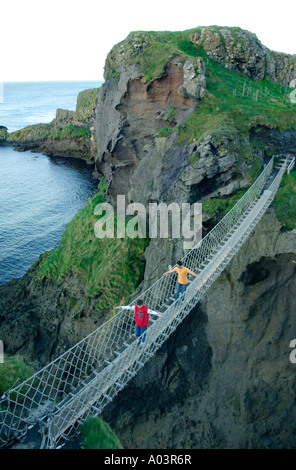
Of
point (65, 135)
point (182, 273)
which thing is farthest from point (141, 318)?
point (65, 135)

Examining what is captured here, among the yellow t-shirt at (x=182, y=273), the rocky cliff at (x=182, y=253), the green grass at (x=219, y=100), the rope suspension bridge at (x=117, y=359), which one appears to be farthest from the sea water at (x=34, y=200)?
the yellow t-shirt at (x=182, y=273)

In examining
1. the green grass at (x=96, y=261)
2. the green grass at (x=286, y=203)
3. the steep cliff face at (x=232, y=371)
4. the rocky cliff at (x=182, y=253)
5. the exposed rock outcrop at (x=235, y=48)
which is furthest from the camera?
the exposed rock outcrop at (x=235, y=48)

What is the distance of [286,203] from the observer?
12375 mm

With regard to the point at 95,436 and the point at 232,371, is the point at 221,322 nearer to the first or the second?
the point at 232,371

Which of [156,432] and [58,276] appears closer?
[156,432]

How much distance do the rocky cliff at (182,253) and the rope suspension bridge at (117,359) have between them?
1048mm

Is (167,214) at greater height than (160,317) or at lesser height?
greater

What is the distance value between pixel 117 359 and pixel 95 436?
1505 mm

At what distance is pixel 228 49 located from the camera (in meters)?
21.1

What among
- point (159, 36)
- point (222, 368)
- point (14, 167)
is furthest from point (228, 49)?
point (14, 167)

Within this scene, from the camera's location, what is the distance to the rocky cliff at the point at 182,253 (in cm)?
1140

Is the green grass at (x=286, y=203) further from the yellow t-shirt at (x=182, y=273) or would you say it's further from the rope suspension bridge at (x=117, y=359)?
the yellow t-shirt at (x=182, y=273)
